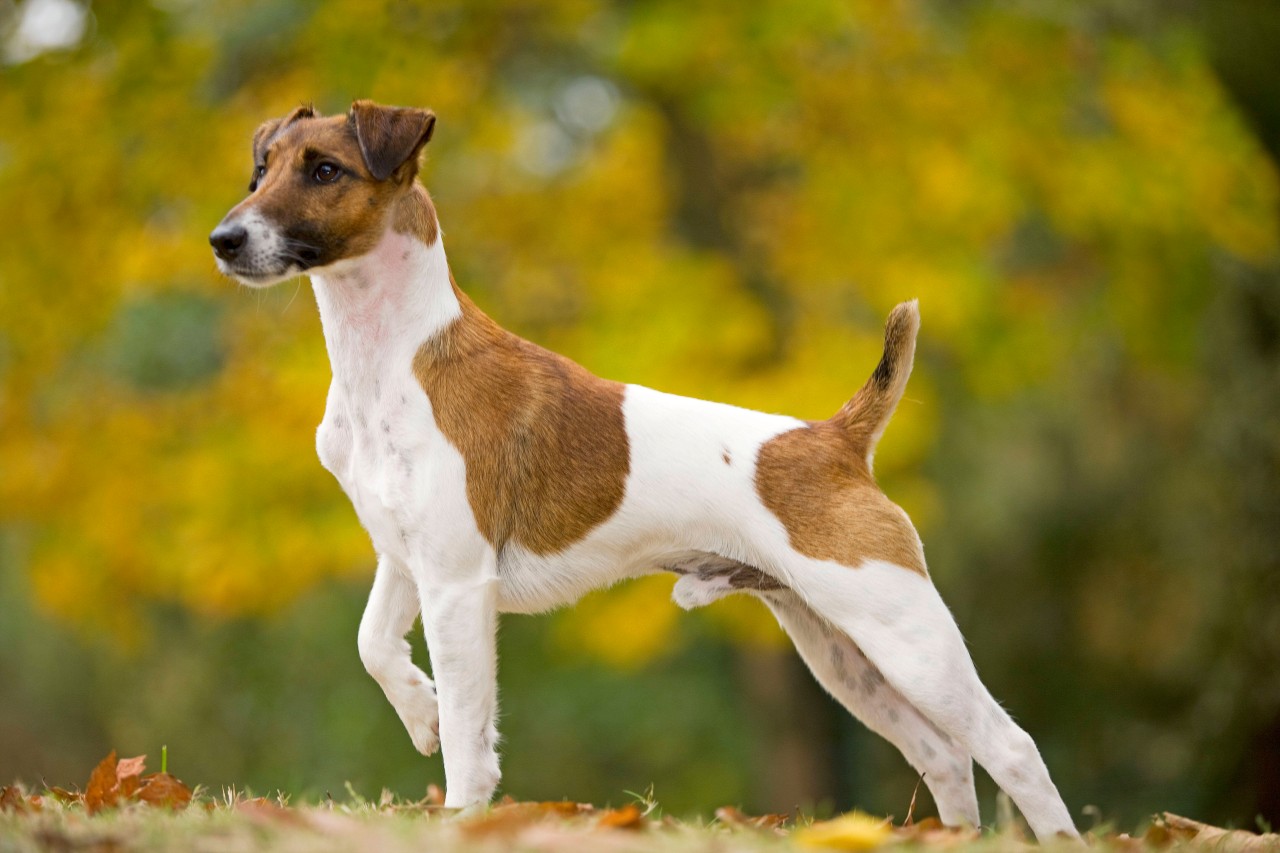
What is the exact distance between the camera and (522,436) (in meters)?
4.58

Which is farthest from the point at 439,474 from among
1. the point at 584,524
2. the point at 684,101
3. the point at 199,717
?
the point at 199,717

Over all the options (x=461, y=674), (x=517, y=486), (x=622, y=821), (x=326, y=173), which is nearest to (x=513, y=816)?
(x=622, y=821)

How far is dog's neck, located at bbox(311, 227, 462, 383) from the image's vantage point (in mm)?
4574

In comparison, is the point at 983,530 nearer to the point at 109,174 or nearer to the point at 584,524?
the point at 109,174

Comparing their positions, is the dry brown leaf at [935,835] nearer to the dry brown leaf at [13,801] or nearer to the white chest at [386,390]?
the white chest at [386,390]

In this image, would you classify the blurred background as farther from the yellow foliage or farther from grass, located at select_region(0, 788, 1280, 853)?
grass, located at select_region(0, 788, 1280, 853)

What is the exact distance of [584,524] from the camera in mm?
4645

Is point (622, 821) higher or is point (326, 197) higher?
point (326, 197)

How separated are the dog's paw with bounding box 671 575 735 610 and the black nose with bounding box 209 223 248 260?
1.85 meters

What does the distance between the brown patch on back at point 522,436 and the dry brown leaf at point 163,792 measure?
1296mm

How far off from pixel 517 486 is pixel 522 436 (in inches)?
6.6

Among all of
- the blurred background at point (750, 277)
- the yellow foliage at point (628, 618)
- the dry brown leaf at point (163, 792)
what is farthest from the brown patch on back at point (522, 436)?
the yellow foliage at point (628, 618)

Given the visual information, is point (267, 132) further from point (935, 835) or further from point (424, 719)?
point (935, 835)

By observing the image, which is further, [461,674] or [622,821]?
[461,674]
